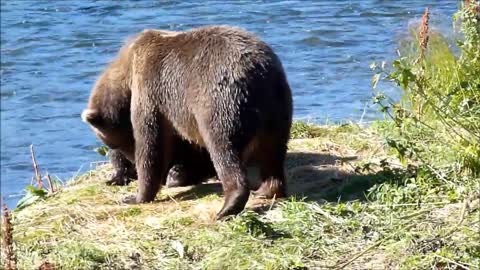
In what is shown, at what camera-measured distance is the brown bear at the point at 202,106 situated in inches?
290

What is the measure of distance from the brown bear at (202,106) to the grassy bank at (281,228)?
0.80 feet

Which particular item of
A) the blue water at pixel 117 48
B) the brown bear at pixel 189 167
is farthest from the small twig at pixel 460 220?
the blue water at pixel 117 48

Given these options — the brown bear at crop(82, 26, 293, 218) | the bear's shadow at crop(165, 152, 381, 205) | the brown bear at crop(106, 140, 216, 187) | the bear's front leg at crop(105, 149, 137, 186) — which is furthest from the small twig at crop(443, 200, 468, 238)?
the bear's front leg at crop(105, 149, 137, 186)

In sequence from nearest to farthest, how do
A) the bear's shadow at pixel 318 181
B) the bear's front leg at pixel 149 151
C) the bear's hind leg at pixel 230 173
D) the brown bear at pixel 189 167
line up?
1. the bear's hind leg at pixel 230 173
2. the bear's shadow at pixel 318 181
3. the bear's front leg at pixel 149 151
4. the brown bear at pixel 189 167

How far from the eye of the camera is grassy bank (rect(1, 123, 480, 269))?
21.6 feet

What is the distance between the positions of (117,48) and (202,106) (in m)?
7.99

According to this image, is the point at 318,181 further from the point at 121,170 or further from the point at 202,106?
the point at 121,170

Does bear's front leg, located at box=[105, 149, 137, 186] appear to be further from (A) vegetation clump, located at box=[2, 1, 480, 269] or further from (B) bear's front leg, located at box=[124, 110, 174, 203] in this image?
(B) bear's front leg, located at box=[124, 110, 174, 203]

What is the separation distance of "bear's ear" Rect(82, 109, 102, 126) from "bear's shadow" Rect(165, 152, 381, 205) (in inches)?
30.5

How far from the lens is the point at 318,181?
8.11 m

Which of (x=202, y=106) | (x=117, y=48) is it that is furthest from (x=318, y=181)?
(x=117, y=48)

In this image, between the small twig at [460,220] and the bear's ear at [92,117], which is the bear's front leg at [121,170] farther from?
the small twig at [460,220]

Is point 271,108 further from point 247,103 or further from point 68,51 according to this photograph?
point 68,51

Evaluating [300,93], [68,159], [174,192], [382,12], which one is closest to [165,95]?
[174,192]
